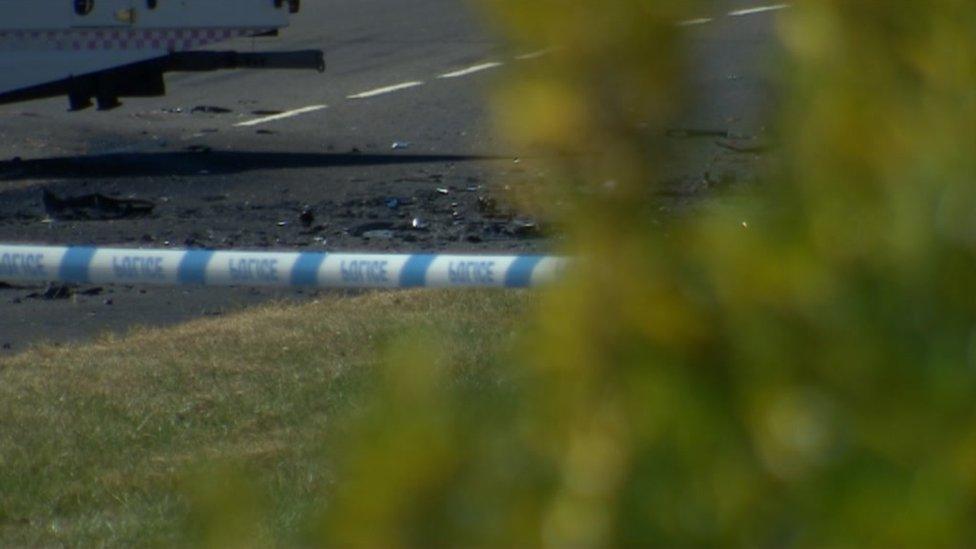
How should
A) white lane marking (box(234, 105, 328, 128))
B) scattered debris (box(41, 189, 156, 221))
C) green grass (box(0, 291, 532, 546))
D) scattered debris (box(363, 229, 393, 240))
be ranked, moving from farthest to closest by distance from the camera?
1. white lane marking (box(234, 105, 328, 128))
2. scattered debris (box(41, 189, 156, 221))
3. scattered debris (box(363, 229, 393, 240))
4. green grass (box(0, 291, 532, 546))

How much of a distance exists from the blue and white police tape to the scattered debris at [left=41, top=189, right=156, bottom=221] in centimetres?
536

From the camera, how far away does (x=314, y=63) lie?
14867mm

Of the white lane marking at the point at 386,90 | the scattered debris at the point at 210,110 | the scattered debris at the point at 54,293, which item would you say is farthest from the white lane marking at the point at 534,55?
the white lane marking at the point at 386,90

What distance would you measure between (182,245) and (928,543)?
919cm

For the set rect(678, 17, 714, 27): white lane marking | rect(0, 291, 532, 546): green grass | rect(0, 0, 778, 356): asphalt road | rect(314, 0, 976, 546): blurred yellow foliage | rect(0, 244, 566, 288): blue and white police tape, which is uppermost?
rect(678, 17, 714, 27): white lane marking

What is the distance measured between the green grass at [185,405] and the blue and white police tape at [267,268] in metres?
0.27

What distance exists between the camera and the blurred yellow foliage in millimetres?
1232

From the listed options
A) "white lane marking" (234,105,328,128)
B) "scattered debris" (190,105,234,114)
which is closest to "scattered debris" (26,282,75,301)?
"white lane marking" (234,105,328,128)

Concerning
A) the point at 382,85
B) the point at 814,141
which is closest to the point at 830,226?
the point at 814,141

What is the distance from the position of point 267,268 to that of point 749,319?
4.47 metres

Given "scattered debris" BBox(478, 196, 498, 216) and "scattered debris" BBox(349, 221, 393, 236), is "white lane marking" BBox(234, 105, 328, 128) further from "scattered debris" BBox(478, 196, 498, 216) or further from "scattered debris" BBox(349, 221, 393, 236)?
"scattered debris" BBox(349, 221, 393, 236)

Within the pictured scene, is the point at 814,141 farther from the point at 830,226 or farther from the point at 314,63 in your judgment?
the point at 314,63

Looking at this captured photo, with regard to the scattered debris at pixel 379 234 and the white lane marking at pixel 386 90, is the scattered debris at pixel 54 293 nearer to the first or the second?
the scattered debris at pixel 379 234

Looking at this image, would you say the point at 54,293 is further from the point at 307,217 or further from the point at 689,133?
the point at 689,133
